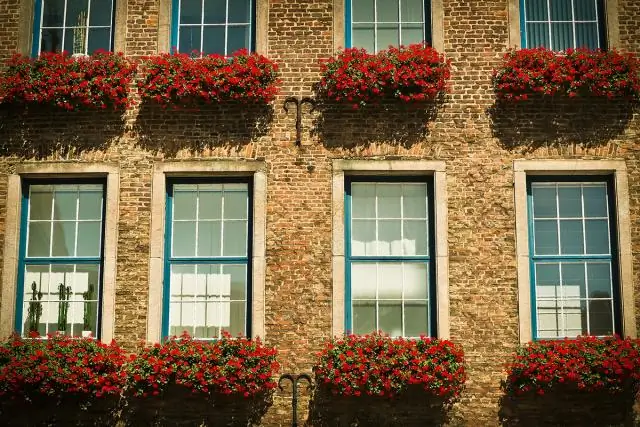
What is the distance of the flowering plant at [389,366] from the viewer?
9.59 m

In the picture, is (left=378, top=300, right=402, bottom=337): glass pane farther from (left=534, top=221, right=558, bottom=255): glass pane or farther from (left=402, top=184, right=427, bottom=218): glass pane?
(left=534, top=221, right=558, bottom=255): glass pane

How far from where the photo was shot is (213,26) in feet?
36.4

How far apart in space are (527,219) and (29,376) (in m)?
6.69

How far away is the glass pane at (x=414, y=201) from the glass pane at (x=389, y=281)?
0.73 m

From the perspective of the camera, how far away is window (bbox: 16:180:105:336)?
34.6ft

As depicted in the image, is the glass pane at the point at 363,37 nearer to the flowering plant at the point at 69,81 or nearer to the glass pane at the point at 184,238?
the flowering plant at the point at 69,81

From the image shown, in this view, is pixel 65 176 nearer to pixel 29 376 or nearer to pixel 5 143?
pixel 5 143

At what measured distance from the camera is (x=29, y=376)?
31.7 feet

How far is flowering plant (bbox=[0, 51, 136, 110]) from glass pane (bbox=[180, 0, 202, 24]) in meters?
1.07

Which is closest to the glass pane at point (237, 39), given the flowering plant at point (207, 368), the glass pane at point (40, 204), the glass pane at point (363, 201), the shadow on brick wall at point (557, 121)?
the glass pane at point (363, 201)

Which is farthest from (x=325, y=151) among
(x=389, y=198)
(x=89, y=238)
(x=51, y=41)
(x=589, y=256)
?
(x=51, y=41)

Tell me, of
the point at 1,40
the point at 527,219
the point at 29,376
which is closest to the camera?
the point at 29,376

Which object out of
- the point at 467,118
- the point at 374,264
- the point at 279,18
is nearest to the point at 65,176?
the point at 279,18

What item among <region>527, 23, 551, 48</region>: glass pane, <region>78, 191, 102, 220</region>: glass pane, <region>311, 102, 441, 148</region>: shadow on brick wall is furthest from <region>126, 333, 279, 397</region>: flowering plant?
<region>527, 23, 551, 48</region>: glass pane
